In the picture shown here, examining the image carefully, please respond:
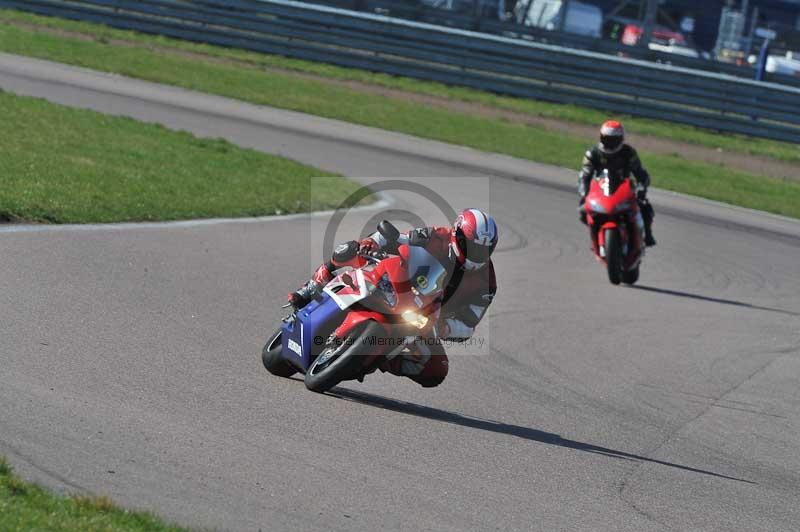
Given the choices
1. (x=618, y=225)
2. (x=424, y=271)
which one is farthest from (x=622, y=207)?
(x=424, y=271)

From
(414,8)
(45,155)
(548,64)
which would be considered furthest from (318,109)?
(45,155)

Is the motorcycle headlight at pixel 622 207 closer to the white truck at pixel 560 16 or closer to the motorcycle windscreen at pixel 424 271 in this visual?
the motorcycle windscreen at pixel 424 271

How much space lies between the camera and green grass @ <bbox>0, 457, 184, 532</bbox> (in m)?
4.62

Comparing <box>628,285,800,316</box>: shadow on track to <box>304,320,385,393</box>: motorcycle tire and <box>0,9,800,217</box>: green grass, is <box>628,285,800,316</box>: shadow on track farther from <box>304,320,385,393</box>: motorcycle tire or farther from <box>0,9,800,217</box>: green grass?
<box>0,9,800,217</box>: green grass

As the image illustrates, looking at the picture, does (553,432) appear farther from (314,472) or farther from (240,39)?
(240,39)

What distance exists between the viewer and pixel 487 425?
760cm

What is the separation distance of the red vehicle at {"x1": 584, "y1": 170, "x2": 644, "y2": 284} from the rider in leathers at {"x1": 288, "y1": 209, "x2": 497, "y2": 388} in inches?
245

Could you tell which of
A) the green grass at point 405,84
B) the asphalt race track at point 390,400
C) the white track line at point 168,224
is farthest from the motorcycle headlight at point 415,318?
the green grass at point 405,84

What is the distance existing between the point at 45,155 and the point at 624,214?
254 inches

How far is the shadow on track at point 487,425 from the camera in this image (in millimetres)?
7395

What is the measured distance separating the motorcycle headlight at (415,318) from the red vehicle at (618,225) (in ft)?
21.8

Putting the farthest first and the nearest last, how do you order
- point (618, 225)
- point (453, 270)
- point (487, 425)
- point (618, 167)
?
point (618, 167) < point (618, 225) < point (487, 425) < point (453, 270)

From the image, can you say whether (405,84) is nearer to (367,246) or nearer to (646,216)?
(646,216)

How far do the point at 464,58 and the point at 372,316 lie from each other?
2152cm
